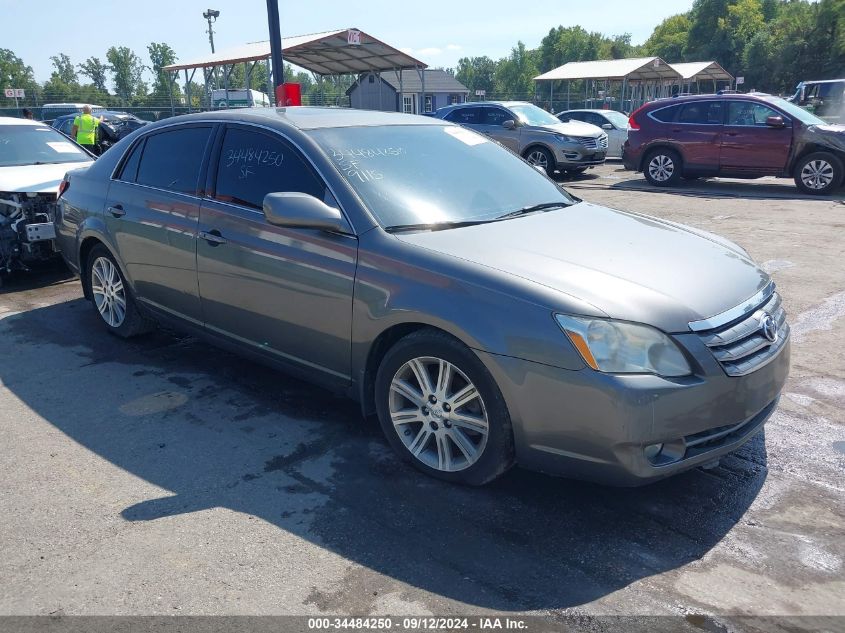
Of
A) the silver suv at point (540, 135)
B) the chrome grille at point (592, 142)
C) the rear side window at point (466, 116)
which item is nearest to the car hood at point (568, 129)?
the silver suv at point (540, 135)

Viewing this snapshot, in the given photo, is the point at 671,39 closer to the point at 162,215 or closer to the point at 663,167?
the point at 663,167

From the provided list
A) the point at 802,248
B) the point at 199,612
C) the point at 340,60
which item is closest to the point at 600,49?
the point at 340,60

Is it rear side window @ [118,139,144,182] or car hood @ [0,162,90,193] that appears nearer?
rear side window @ [118,139,144,182]

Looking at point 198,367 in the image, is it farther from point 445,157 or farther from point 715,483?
point 715,483

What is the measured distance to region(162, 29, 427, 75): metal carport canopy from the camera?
20.6 metres

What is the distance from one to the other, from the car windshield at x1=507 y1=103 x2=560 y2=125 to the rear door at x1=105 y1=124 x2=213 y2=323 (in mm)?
12488

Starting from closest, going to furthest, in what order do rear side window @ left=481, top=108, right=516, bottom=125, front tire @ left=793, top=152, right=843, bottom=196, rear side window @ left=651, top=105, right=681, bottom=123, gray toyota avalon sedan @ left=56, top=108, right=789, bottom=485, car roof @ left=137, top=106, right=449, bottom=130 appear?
gray toyota avalon sedan @ left=56, top=108, right=789, bottom=485
car roof @ left=137, top=106, right=449, bottom=130
front tire @ left=793, top=152, right=843, bottom=196
rear side window @ left=651, top=105, right=681, bottom=123
rear side window @ left=481, top=108, right=516, bottom=125

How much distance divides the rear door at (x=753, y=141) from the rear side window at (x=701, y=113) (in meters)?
0.20

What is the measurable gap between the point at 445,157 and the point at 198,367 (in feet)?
7.43

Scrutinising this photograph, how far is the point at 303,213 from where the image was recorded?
3566 millimetres

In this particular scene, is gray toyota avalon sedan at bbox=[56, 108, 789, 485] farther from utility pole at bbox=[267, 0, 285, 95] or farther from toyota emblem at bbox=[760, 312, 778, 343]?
utility pole at bbox=[267, 0, 285, 95]

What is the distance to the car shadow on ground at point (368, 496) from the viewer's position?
279 cm

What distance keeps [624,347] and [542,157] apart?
14.1 metres

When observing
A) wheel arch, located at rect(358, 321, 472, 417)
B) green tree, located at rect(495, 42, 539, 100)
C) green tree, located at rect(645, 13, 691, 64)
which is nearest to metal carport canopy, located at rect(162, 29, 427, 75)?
wheel arch, located at rect(358, 321, 472, 417)
